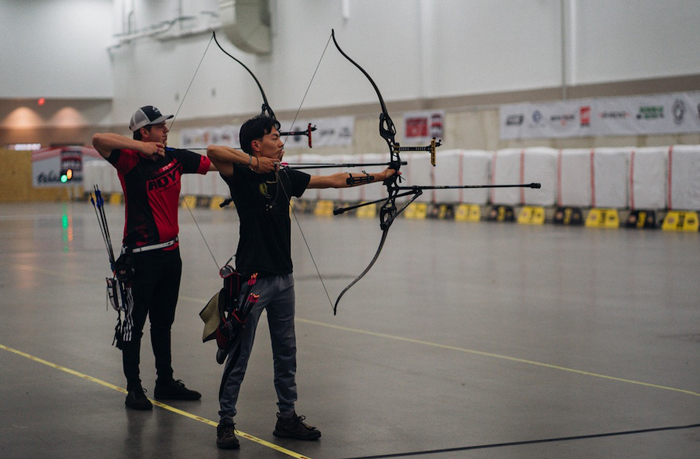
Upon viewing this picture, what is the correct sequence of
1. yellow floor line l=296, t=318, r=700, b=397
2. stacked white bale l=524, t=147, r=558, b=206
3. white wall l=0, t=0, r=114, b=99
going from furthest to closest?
white wall l=0, t=0, r=114, b=99
stacked white bale l=524, t=147, r=558, b=206
yellow floor line l=296, t=318, r=700, b=397

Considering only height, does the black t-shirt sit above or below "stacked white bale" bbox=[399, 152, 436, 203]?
below

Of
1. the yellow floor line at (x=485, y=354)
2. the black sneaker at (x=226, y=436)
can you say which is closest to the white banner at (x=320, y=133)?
the yellow floor line at (x=485, y=354)

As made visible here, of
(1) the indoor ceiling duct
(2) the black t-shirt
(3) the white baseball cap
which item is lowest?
(2) the black t-shirt

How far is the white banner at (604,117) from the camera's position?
→ 2100 centimetres

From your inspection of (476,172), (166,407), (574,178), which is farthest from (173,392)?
(476,172)

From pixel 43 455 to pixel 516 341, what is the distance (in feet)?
14.6

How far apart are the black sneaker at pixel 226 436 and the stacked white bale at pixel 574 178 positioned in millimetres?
18158

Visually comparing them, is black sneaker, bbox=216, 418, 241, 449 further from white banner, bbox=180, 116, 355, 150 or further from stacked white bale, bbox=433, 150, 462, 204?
white banner, bbox=180, 116, 355, 150

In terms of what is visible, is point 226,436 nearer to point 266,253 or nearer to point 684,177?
point 266,253

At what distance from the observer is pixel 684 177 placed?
20.2 m

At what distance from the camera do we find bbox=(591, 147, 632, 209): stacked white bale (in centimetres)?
2138

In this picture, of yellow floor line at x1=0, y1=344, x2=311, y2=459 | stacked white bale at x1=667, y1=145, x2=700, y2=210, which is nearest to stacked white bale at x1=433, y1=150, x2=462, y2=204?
stacked white bale at x1=667, y1=145, x2=700, y2=210

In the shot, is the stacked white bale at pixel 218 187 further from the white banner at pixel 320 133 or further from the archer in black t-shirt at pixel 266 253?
the archer in black t-shirt at pixel 266 253

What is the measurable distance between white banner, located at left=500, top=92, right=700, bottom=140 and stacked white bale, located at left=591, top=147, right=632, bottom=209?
944mm
